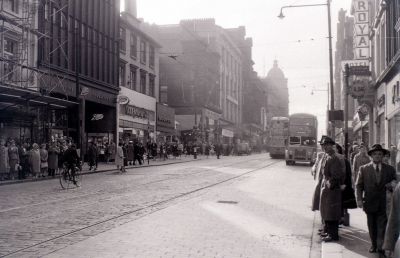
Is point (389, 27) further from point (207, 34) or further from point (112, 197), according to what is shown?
point (207, 34)

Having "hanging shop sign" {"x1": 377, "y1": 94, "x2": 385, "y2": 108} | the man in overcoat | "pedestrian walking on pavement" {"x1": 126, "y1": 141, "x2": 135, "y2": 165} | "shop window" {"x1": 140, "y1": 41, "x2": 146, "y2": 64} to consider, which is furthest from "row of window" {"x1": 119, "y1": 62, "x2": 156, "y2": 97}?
the man in overcoat

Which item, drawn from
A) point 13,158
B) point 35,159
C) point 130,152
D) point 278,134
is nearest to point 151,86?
point 278,134

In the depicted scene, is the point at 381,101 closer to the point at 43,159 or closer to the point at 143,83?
the point at 43,159

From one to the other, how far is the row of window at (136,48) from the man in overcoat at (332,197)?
34.7 metres

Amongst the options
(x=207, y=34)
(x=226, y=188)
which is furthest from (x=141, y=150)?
(x=207, y=34)

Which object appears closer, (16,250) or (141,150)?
(16,250)

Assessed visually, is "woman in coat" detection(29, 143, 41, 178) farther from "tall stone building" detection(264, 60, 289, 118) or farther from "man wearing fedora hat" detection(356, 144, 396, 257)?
"tall stone building" detection(264, 60, 289, 118)

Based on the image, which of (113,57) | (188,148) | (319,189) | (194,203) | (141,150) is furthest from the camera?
(188,148)

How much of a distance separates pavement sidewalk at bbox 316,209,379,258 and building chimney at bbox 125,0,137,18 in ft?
133

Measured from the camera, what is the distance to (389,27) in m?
23.2

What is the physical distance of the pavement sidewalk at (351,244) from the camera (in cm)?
739

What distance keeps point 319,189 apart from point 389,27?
16481 millimetres

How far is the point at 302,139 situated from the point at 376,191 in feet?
106

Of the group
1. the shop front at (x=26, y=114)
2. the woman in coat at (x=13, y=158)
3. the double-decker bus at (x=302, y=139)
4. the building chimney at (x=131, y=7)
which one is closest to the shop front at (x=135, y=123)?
the building chimney at (x=131, y=7)
